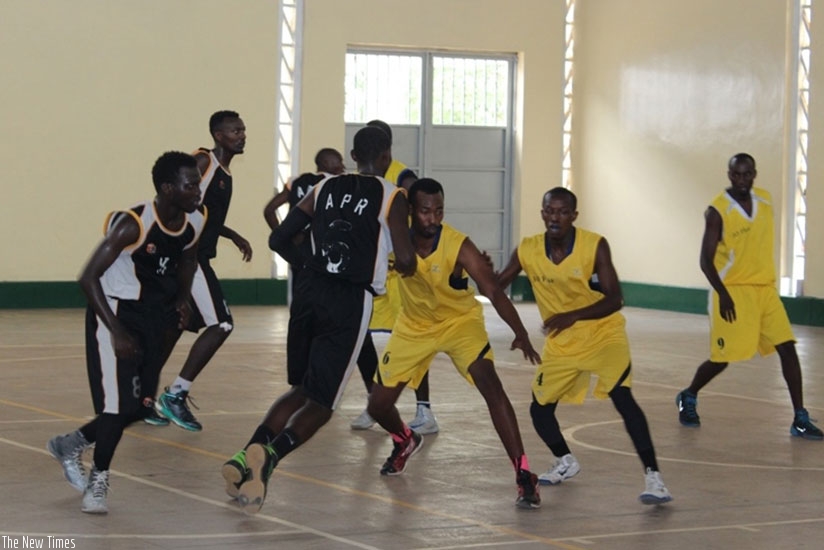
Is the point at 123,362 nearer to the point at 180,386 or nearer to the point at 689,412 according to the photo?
the point at 180,386

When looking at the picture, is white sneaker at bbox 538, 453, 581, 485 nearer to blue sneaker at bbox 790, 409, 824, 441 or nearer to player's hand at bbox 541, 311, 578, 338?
player's hand at bbox 541, 311, 578, 338

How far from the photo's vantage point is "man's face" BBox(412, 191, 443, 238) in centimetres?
801

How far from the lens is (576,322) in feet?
27.1

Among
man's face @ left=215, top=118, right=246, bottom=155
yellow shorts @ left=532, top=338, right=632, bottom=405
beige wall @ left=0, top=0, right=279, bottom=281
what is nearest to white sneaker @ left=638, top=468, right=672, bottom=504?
A: yellow shorts @ left=532, top=338, right=632, bottom=405

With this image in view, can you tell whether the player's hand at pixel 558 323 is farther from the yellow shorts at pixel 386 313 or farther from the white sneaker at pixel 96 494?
the yellow shorts at pixel 386 313

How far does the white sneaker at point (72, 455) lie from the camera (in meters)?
7.79

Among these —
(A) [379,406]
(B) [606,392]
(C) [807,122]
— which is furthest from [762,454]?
(C) [807,122]

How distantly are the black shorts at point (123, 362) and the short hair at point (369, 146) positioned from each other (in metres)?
1.43

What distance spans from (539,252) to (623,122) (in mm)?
15798

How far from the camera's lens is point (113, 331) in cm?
728

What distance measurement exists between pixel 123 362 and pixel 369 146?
181cm

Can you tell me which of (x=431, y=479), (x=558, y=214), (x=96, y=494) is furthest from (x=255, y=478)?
(x=558, y=214)

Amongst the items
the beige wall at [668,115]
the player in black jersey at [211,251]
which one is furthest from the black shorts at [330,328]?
the beige wall at [668,115]

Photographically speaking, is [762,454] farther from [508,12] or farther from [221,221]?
[508,12]
